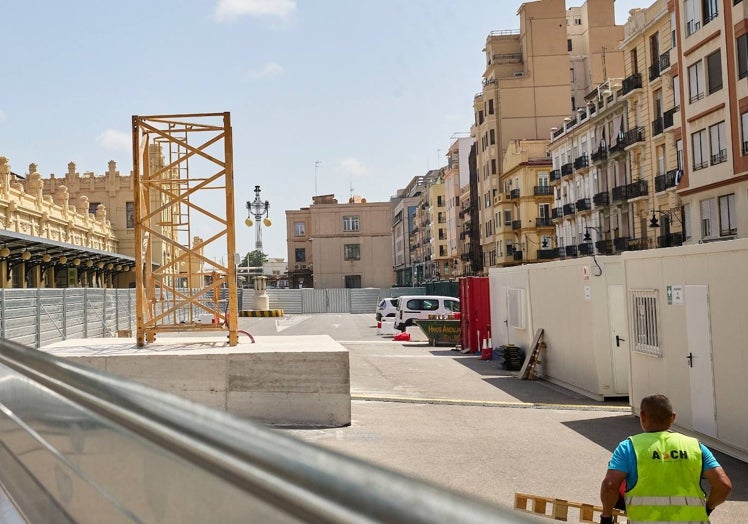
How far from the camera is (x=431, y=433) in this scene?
12195mm

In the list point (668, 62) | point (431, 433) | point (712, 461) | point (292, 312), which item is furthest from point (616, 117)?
point (712, 461)

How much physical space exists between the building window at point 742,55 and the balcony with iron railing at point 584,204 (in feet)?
88.5

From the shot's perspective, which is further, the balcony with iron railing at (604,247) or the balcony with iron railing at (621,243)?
the balcony with iron railing at (604,247)

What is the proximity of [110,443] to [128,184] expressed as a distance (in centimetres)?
6740

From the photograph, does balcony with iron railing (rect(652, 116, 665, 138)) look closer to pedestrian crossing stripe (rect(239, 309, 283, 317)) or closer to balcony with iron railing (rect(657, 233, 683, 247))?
balcony with iron railing (rect(657, 233, 683, 247))

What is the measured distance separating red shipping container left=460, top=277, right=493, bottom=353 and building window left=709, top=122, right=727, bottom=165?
1313 cm

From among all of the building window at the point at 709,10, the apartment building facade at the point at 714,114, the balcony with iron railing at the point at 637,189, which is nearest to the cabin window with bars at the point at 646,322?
the apartment building facade at the point at 714,114

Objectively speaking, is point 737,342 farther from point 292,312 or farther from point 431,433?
point 292,312

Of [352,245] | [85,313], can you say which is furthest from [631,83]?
[352,245]

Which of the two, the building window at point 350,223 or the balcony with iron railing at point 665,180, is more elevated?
the building window at point 350,223

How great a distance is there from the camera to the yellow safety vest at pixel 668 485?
4.84 m

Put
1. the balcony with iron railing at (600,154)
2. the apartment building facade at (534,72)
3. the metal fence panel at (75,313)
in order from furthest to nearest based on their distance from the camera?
the apartment building facade at (534,72) < the balcony with iron railing at (600,154) < the metal fence panel at (75,313)

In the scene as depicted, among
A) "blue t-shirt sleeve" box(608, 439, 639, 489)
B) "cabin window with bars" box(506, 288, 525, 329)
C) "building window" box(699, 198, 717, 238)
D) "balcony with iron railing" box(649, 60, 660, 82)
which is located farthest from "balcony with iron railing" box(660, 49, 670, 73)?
"blue t-shirt sleeve" box(608, 439, 639, 489)

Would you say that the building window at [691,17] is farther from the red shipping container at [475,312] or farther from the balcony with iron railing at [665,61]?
the red shipping container at [475,312]
